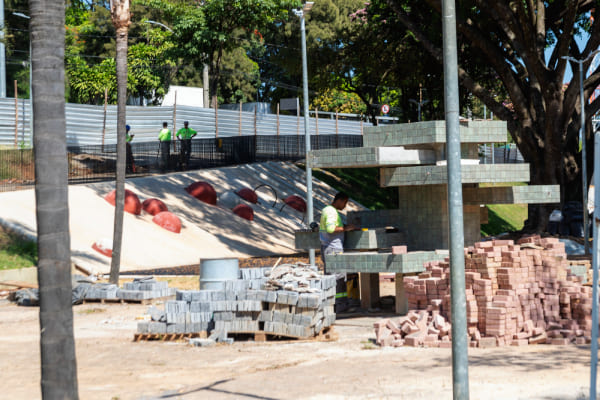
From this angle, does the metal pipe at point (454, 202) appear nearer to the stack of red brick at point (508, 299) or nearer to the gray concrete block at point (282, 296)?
the stack of red brick at point (508, 299)

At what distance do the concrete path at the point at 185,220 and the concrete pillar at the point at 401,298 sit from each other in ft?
38.4

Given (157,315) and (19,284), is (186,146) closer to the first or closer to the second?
(19,284)

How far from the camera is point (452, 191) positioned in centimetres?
808

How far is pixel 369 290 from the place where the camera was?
16.8 metres

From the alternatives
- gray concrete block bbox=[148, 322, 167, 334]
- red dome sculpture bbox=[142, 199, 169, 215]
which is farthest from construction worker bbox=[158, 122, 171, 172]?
gray concrete block bbox=[148, 322, 167, 334]

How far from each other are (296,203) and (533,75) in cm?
1397

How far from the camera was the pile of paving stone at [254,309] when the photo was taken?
13.7 metres

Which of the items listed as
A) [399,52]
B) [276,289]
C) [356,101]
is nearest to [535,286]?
[276,289]

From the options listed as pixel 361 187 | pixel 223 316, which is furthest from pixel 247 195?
pixel 223 316

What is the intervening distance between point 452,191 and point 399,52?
28.6 m

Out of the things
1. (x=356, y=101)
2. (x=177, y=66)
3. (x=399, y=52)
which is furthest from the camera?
(x=356, y=101)

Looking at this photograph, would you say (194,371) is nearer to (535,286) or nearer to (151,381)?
(151,381)

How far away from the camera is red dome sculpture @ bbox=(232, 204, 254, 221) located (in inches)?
1341

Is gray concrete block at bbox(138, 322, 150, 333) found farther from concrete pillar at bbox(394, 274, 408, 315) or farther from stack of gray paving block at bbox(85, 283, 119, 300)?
stack of gray paving block at bbox(85, 283, 119, 300)
